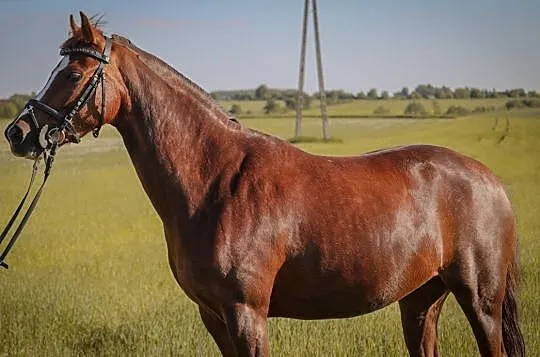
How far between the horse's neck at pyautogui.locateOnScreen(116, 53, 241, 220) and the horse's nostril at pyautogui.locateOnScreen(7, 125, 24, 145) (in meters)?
0.46

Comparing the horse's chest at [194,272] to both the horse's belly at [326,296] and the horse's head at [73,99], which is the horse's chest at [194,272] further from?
the horse's head at [73,99]

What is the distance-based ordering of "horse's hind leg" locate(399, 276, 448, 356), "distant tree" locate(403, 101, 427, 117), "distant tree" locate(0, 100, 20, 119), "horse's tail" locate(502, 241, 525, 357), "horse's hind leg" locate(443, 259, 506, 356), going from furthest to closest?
"distant tree" locate(403, 101, 427, 117) < "distant tree" locate(0, 100, 20, 119) < "horse's hind leg" locate(399, 276, 448, 356) < "horse's tail" locate(502, 241, 525, 357) < "horse's hind leg" locate(443, 259, 506, 356)

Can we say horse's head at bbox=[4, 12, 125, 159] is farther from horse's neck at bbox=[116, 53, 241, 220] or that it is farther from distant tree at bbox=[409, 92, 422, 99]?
distant tree at bbox=[409, 92, 422, 99]

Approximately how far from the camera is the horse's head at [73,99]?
9.70 feet

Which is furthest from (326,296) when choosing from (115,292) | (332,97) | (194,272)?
(332,97)

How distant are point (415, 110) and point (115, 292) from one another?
48723mm

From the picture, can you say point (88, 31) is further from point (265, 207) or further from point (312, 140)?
point (312, 140)

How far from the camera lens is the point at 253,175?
3215 millimetres

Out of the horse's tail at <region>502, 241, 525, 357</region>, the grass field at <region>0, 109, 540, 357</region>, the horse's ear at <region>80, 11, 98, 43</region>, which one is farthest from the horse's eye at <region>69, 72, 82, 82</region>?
the grass field at <region>0, 109, 540, 357</region>

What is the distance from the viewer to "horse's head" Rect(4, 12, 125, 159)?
296cm

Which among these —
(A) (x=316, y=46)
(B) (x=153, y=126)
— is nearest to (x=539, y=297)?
(B) (x=153, y=126)

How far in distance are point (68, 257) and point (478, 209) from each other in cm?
772

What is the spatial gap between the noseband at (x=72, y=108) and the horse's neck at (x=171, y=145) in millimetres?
154

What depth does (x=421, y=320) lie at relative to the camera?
13.4 feet
